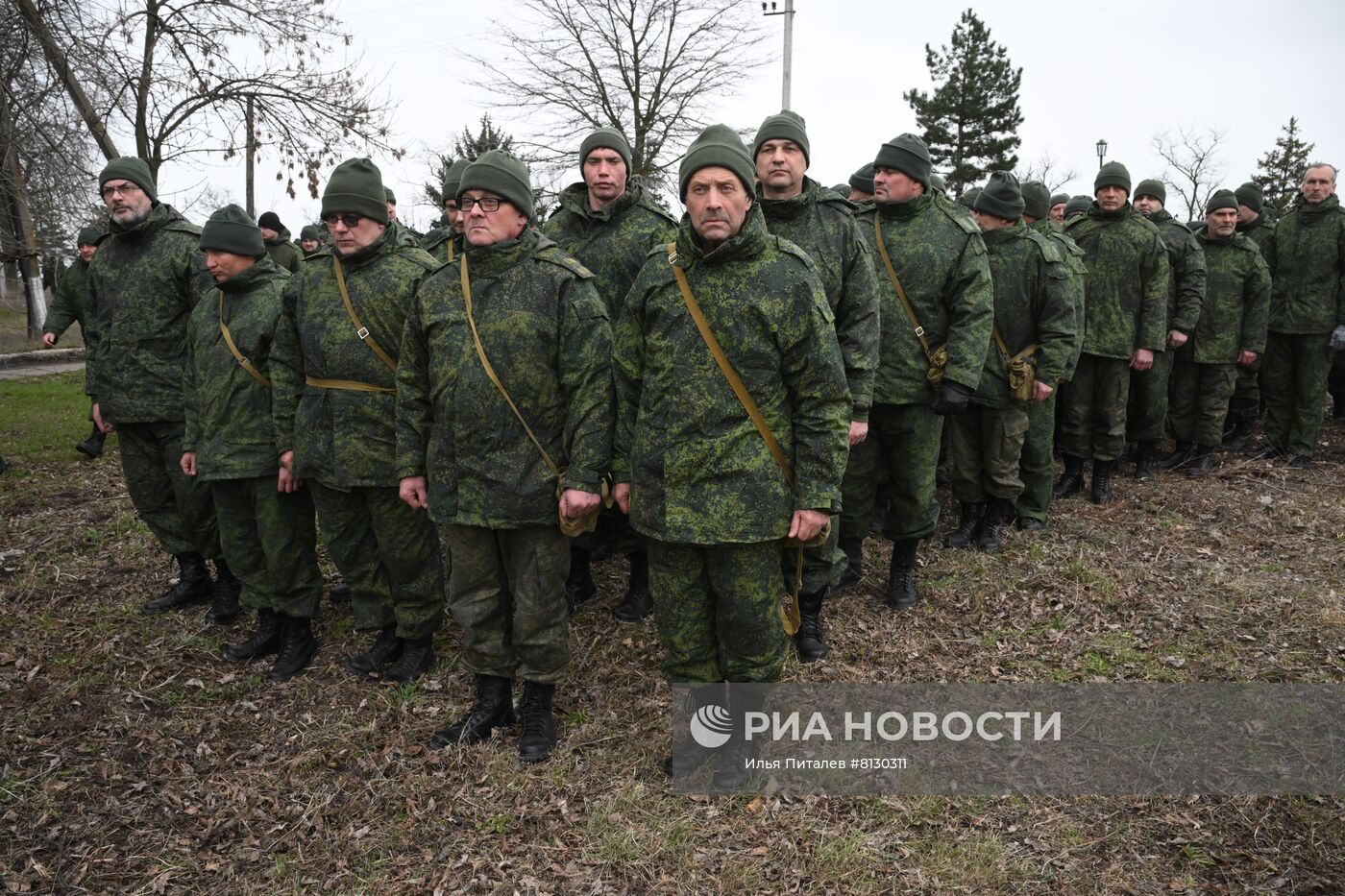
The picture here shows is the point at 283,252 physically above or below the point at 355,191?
above

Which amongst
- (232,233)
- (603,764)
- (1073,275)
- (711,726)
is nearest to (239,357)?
(232,233)

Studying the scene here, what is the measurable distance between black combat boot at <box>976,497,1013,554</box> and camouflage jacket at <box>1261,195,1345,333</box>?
13.1 feet

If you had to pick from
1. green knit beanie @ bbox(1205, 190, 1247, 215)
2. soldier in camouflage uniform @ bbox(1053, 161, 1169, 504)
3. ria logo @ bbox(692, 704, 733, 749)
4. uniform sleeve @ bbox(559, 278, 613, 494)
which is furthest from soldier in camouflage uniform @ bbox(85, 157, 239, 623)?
green knit beanie @ bbox(1205, 190, 1247, 215)

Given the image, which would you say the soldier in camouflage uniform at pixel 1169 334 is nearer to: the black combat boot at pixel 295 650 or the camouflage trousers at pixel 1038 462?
the camouflage trousers at pixel 1038 462

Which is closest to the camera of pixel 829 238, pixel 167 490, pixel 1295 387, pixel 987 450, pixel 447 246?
pixel 829 238

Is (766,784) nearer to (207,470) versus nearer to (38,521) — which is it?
(207,470)

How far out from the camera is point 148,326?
5.38 metres

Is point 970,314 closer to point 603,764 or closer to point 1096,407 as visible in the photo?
point 1096,407

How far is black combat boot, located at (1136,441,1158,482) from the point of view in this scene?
8.08 m

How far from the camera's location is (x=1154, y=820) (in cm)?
347

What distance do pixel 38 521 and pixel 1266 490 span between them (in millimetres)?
9997

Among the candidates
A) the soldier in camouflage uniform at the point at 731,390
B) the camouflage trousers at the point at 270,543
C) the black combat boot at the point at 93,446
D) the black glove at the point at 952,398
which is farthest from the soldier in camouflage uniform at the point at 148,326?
the black combat boot at the point at 93,446

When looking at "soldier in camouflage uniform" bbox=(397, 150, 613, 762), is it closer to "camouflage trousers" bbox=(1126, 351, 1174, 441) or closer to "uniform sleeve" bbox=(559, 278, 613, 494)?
"uniform sleeve" bbox=(559, 278, 613, 494)

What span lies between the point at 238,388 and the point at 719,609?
281cm
